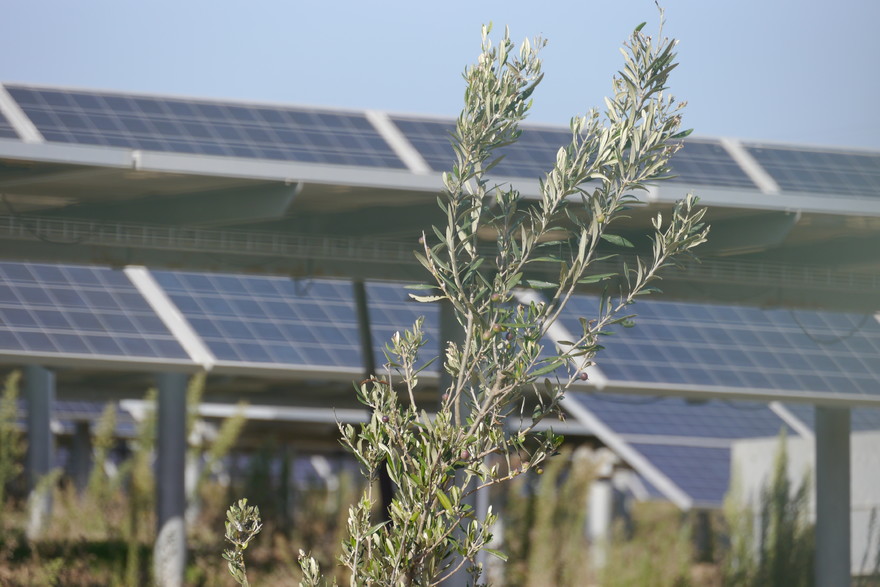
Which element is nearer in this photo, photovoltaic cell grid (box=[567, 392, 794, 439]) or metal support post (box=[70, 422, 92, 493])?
photovoltaic cell grid (box=[567, 392, 794, 439])

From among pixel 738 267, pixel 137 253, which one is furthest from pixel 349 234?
pixel 738 267

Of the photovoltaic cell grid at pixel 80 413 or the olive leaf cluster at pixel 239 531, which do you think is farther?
the photovoltaic cell grid at pixel 80 413

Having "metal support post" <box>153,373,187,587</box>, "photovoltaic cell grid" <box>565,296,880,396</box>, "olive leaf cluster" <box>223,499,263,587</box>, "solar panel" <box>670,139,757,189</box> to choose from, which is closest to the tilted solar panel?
"solar panel" <box>670,139,757,189</box>

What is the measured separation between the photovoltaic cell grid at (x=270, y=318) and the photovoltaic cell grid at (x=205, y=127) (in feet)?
5.79

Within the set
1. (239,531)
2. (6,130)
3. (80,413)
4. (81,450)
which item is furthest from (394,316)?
(81,450)

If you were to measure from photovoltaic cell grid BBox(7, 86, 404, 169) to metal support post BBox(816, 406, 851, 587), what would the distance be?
21.6 ft

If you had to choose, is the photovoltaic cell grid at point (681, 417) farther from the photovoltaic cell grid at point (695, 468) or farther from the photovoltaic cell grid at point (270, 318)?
the photovoltaic cell grid at point (270, 318)

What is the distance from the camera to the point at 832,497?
1579 centimetres

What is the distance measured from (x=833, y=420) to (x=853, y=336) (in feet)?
6.90

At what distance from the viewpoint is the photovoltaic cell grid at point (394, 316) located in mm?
16531

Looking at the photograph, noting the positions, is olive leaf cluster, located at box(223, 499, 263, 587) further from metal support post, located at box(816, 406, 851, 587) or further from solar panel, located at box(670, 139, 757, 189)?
metal support post, located at box(816, 406, 851, 587)

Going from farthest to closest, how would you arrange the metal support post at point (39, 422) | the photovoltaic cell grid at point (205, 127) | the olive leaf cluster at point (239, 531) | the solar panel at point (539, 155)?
the metal support post at point (39, 422) → the solar panel at point (539, 155) → the photovoltaic cell grid at point (205, 127) → the olive leaf cluster at point (239, 531)

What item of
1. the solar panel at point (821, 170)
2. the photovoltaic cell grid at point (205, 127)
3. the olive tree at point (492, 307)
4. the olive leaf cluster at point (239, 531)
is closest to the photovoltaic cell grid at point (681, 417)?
the solar panel at point (821, 170)

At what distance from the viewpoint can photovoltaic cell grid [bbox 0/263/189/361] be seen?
48.1 ft
